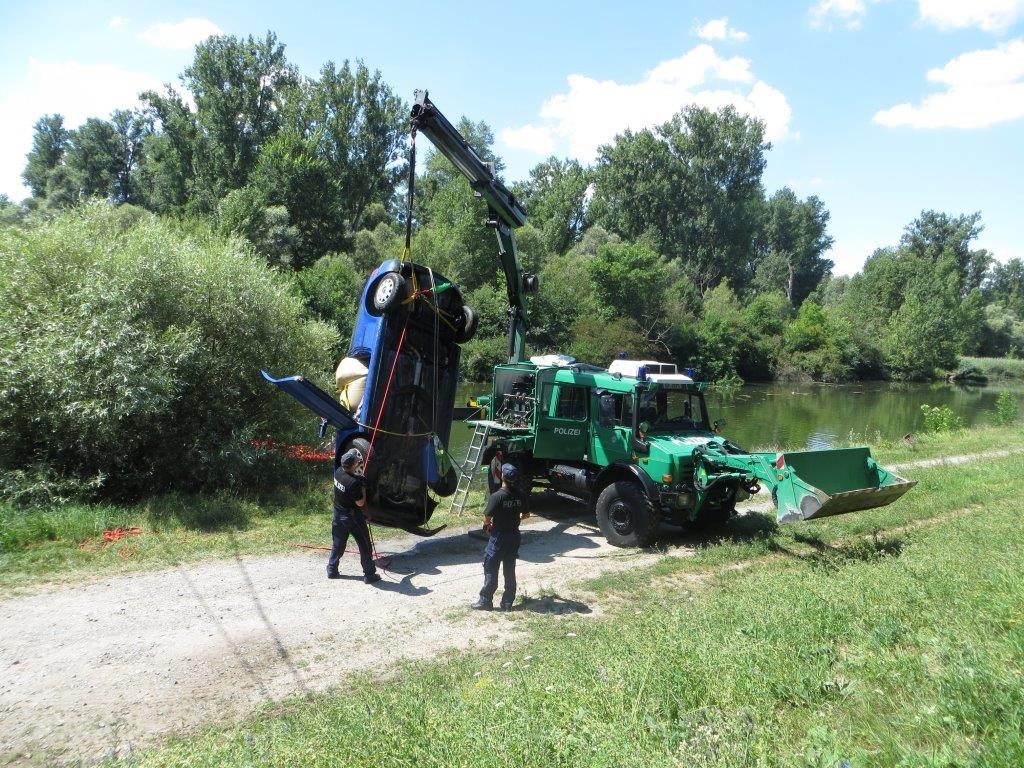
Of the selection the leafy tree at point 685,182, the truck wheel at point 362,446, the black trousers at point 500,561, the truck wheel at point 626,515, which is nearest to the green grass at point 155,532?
the truck wheel at point 362,446

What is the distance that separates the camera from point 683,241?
72.9m

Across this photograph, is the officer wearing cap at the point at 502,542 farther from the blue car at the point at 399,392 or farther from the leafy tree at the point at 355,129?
the leafy tree at the point at 355,129

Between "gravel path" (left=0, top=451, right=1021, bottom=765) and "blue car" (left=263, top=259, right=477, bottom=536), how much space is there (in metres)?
1.07

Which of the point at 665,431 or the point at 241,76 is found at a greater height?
the point at 241,76

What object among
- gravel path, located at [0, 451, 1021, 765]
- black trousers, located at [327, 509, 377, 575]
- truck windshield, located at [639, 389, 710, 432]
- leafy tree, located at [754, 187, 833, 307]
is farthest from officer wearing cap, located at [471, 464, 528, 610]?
leafy tree, located at [754, 187, 833, 307]

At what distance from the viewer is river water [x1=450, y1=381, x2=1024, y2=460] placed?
29.2m

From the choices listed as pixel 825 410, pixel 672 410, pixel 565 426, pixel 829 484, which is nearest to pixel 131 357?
pixel 565 426

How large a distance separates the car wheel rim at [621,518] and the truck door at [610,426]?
0.79 m

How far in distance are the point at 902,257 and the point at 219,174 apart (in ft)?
239

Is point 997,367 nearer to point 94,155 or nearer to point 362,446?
point 362,446

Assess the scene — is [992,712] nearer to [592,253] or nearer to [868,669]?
[868,669]

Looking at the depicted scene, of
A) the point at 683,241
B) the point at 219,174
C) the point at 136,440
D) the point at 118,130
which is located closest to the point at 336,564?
the point at 136,440

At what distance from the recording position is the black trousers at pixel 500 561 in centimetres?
830

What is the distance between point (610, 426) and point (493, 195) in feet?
17.4
